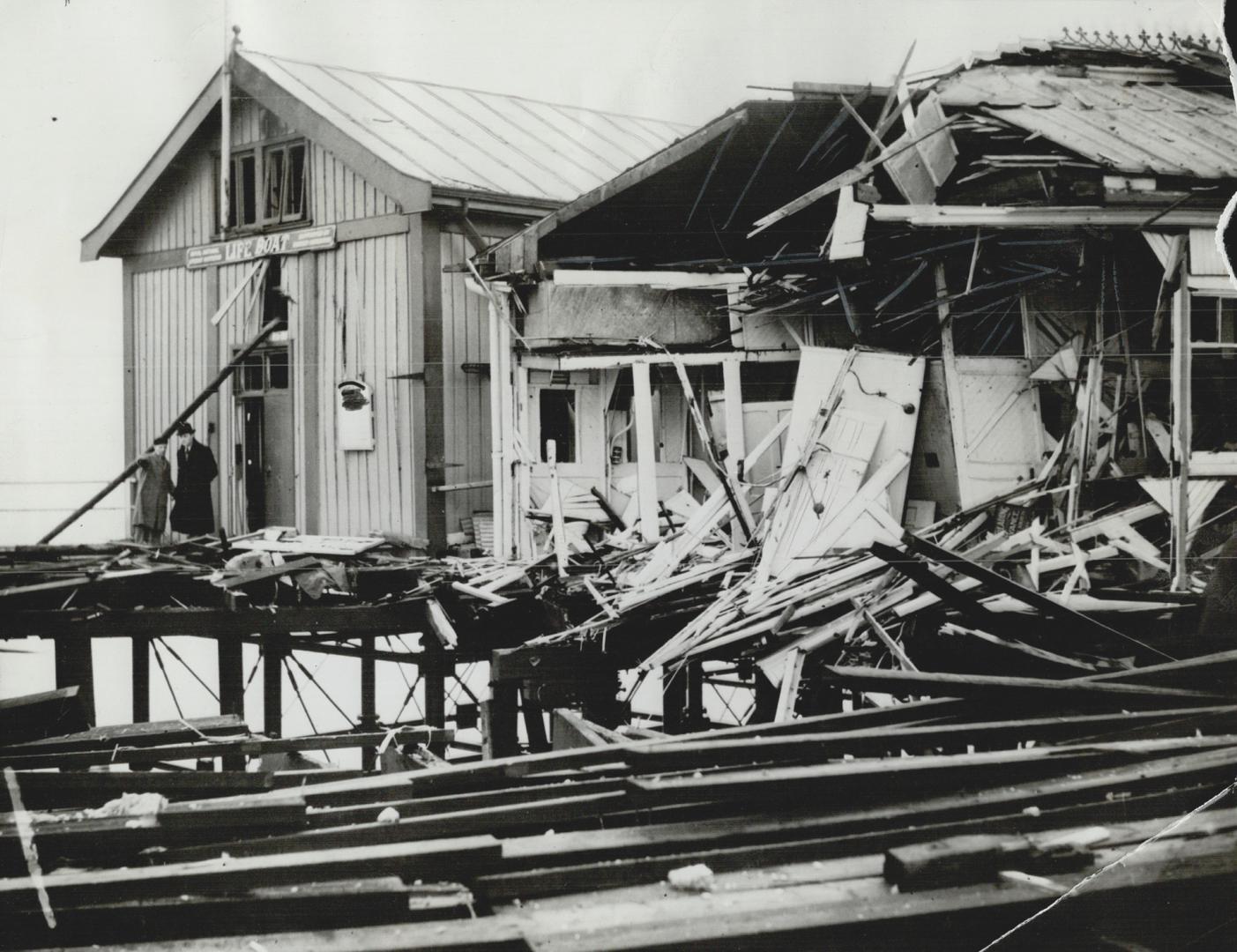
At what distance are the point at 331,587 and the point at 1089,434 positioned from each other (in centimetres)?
731

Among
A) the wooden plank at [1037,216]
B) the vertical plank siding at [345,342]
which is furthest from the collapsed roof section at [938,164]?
the vertical plank siding at [345,342]

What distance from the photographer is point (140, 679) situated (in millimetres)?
12586

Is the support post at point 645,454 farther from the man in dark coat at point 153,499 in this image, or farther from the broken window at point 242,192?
the broken window at point 242,192

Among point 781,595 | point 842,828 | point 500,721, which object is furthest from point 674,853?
point 500,721

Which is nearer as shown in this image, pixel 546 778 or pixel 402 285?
pixel 546 778

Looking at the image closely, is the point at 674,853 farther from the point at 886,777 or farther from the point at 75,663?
the point at 75,663

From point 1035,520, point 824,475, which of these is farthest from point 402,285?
point 1035,520

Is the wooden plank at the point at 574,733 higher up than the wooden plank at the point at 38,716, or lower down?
lower down

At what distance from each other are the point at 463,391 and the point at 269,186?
4.94 metres

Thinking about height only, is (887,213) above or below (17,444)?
above

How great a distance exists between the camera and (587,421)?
14.2 m

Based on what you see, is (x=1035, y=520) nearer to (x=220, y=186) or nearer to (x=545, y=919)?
(x=545, y=919)

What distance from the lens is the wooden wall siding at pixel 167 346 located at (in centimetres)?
1830

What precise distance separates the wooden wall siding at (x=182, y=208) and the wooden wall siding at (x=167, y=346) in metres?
0.53
